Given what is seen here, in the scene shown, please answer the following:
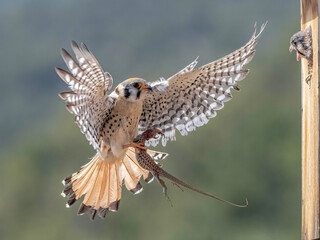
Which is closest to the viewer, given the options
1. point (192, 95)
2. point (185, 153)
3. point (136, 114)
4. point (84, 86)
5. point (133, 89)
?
point (84, 86)

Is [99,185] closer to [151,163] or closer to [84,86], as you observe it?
[151,163]

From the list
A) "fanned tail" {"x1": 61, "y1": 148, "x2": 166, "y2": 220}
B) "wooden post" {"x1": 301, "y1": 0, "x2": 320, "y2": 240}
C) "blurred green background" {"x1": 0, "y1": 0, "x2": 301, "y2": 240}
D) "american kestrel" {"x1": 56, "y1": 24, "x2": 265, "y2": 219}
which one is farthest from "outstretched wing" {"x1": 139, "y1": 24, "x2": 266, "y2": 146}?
"blurred green background" {"x1": 0, "y1": 0, "x2": 301, "y2": 240}

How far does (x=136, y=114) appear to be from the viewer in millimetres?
4605

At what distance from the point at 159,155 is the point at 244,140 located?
62.3 feet

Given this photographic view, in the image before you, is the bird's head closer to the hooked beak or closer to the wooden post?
the hooked beak

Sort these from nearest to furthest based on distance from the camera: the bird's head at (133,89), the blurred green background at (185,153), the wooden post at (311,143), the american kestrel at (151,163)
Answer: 1. the american kestrel at (151,163)
2. the wooden post at (311,143)
3. the bird's head at (133,89)
4. the blurred green background at (185,153)

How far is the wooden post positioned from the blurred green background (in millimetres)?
16003

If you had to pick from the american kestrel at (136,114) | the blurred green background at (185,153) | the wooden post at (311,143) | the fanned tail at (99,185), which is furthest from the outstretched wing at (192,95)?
the blurred green background at (185,153)

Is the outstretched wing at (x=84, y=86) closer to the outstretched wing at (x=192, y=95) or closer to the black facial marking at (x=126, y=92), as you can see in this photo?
the black facial marking at (x=126, y=92)

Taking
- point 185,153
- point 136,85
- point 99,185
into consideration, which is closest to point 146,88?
point 136,85

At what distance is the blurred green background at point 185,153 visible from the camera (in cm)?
2239

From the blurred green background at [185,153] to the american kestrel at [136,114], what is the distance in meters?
15.1

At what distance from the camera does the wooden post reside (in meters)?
3.84

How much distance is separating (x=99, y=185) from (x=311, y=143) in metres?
1.47
